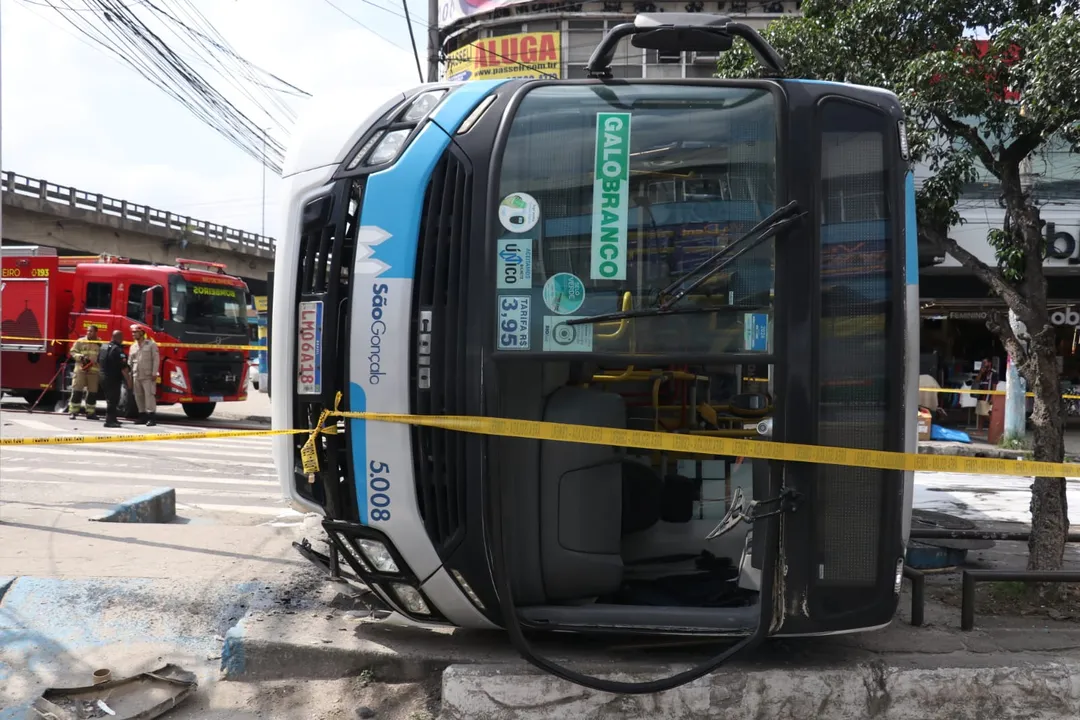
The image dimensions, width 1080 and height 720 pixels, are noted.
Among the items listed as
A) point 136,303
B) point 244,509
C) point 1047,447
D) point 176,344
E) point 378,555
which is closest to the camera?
point 378,555

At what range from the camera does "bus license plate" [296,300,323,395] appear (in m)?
3.76

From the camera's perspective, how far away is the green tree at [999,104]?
16.9ft

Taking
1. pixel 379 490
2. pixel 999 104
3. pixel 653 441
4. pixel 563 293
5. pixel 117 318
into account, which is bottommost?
pixel 379 490

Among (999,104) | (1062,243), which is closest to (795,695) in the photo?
(999,104)

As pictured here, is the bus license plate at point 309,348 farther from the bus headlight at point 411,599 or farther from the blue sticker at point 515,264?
the bus headlight at point 411,599

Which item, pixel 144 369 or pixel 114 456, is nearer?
pixel 114 456

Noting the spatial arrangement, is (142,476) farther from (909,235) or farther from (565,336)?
(909,235)

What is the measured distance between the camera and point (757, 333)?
3.53 meters

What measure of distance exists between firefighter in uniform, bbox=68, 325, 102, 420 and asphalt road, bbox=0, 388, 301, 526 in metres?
0.48

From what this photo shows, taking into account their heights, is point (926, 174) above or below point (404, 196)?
above

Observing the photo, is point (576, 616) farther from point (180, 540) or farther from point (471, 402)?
point (180, 540)

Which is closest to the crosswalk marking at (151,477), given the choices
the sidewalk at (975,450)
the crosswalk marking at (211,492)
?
the crosswalk marking at (211,492)

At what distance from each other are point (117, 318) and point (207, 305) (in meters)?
1.58

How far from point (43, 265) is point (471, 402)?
1667cm
